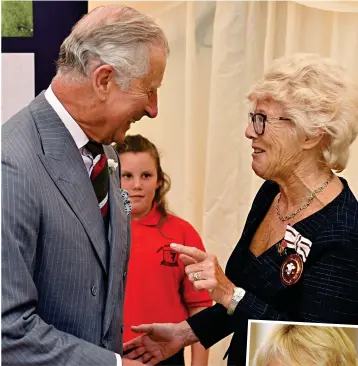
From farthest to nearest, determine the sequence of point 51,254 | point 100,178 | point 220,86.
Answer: point 220,86
point 100,178
point 51,254

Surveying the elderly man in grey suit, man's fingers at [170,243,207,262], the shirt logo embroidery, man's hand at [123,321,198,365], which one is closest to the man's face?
the elderly man in grey suit

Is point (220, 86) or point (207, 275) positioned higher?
point (220, 86)

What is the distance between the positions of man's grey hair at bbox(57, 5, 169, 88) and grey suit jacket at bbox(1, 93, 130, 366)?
116mm

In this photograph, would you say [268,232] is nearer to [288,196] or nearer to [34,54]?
[288,196]

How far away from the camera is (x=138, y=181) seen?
2.84 meters

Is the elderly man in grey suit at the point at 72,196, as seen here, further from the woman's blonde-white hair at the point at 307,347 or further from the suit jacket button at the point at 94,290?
the woman's blonde-white hair at the point at 307,347

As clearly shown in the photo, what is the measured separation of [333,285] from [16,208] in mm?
789

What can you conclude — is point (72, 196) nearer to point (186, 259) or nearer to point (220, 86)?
point (186, 259)

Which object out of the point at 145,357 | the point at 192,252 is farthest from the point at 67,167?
the point at 145,357

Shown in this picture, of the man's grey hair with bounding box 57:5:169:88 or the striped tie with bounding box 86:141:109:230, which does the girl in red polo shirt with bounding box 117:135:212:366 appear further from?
the man's grey hair with bounding box 57:5:169:88

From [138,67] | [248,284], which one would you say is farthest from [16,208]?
[248,284]

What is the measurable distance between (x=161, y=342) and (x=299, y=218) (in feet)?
1.88

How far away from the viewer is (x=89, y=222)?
5.87 ft

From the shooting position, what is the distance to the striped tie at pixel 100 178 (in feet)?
6.26
